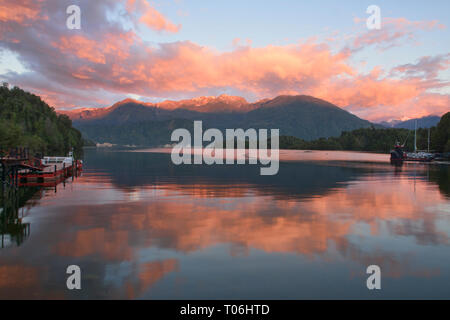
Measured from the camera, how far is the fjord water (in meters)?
14.3

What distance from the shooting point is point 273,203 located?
1352 inches

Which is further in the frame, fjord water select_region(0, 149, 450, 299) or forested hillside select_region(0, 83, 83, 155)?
forested hillside select_region(0, 83, 83, 155)

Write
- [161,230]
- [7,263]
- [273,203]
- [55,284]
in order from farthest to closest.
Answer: [273,203]
[161,230]
[7,263]
[55,284]

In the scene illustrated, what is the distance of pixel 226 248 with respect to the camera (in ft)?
63.7

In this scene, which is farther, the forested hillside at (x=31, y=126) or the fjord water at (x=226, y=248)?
the forested hillside at (x=31, y=126)

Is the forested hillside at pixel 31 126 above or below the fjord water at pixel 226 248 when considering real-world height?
above

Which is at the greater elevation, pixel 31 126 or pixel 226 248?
pixel 31 126

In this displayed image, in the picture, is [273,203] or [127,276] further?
[273,203]

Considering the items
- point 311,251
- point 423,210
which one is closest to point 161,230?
point 311,251

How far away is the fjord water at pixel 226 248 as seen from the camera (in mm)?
14305

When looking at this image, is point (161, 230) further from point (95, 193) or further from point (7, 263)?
point (95, 193)

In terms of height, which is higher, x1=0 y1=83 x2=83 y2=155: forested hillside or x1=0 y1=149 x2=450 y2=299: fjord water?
x1=0 y1=83 x2=83 y2=155: forested hillside

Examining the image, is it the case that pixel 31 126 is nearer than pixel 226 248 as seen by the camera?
No
